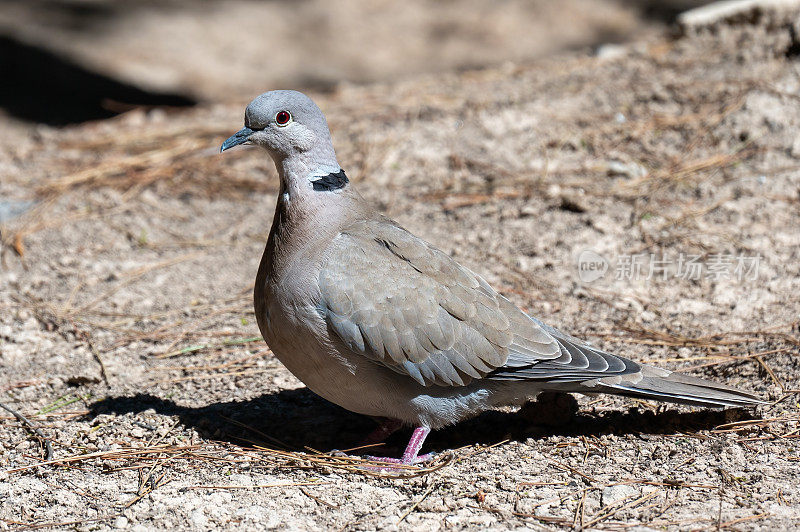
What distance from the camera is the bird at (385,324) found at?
3.09 meters

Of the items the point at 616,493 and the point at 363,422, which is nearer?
the point at 616,493

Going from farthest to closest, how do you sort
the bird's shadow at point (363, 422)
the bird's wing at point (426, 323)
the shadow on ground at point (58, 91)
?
the shadow on ground at point (58, 91)
the bird's shadow at point (363, 422)
the bird's wing at point (426, 323)

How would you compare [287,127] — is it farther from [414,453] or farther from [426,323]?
[414,453]

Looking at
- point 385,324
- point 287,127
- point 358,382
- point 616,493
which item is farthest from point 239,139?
point 616,493

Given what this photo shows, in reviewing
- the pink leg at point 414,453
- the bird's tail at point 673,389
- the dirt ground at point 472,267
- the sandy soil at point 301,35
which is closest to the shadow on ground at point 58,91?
the sandy soil at point 301,35

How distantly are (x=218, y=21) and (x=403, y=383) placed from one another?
31.3 feet

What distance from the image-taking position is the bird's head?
3.24 m

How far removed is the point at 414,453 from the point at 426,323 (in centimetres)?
52

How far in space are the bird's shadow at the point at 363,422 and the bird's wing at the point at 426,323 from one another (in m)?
0.34

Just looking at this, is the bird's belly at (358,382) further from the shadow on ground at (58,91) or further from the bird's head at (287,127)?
the shadow on ground at (58,91)

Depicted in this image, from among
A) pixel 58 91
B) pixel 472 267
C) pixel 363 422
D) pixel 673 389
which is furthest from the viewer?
pixel 58 91

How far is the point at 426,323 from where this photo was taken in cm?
314

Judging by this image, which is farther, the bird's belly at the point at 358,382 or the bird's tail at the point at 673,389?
the bird's tail at the point at 673,389

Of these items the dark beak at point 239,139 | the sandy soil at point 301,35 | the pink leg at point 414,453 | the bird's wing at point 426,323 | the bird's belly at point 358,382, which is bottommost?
the pink leg at point 414,453
